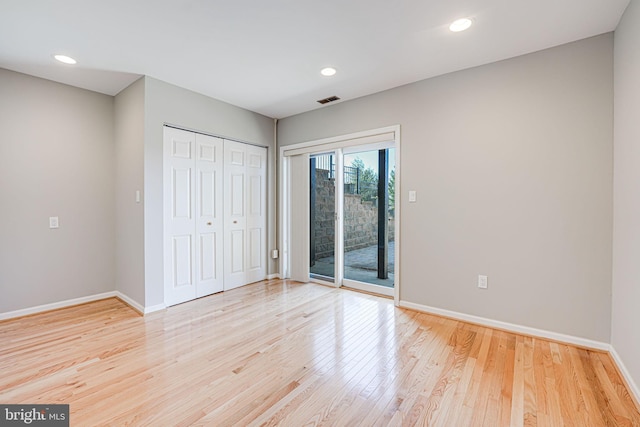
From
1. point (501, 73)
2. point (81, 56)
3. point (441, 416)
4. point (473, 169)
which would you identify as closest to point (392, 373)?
point (441, 416)

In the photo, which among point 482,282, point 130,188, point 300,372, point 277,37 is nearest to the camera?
point 300,372

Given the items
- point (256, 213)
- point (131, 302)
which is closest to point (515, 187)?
point (256, 213)

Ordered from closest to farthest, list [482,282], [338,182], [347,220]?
[482,282]
[338,182]
[347,220]

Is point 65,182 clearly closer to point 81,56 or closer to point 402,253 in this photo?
point 81,56

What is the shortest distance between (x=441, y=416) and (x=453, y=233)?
1.75m

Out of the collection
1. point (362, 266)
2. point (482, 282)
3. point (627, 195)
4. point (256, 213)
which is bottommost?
point (362, 266)

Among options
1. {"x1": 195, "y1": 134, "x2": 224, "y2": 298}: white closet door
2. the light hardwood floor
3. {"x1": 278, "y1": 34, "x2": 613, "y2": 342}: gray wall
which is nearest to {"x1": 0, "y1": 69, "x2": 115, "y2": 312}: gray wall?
the light hardwood floor

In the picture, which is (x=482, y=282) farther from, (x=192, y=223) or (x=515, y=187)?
(x=192, y=223)

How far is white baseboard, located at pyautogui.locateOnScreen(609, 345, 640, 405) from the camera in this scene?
1.70 metres

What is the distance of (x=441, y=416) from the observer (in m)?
1.57

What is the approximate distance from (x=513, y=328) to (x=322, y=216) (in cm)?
258

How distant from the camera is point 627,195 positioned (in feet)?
6.30

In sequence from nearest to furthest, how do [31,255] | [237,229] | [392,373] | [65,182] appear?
[392,373]
[31,255]
[65,182]
[237,229]

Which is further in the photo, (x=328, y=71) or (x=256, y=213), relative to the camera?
(x=256, y=213)
